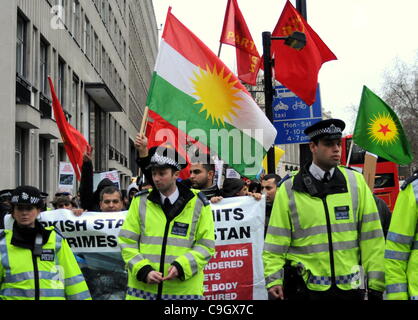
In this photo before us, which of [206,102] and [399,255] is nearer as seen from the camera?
[399,255]

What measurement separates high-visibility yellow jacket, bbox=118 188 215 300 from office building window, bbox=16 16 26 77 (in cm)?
1576

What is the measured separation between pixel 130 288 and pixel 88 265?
1.99 m

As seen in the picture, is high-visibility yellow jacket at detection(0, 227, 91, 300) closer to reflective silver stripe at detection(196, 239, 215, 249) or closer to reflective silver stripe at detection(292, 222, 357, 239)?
reflective silver stripe at detection(196, 239, 215, 249)

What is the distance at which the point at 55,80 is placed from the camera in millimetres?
24828

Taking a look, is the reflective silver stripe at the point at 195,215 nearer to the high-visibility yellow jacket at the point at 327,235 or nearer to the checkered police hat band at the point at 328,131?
the high-visibility yellow jacket at the point at 327,235

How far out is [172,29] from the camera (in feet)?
23.7

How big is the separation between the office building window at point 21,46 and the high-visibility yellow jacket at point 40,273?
1572 cm

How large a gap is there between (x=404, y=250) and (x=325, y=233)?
0.57 metres

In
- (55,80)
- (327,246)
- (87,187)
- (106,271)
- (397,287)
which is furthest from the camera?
(55,80)

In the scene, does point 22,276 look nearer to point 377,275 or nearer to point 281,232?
point 281,232

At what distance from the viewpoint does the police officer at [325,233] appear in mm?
4316

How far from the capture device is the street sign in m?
11.3
